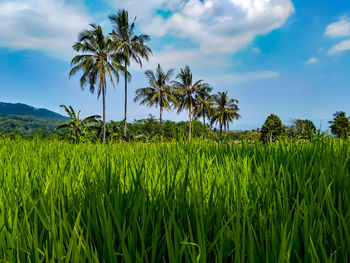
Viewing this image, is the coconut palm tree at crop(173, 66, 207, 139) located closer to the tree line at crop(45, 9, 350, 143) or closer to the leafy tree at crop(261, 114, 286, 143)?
the tree line at crop(45, 9, 350, 143)

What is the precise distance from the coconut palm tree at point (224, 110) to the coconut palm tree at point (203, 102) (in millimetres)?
3293

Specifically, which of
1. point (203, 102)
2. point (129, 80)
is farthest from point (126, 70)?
point (203, 102)

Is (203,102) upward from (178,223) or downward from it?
upward

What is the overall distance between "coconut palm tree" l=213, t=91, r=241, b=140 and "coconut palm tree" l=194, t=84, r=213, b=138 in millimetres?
3293

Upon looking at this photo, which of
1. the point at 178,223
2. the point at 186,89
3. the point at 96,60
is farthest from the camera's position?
the point at 186,89

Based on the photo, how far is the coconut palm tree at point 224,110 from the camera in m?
59.4

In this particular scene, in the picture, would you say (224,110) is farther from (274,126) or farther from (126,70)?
(126,70)

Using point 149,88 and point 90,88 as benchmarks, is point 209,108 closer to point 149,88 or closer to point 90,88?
point 149,88

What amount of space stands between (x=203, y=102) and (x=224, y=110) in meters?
10.9

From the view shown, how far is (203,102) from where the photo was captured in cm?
5197

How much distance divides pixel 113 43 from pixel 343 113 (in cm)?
5431

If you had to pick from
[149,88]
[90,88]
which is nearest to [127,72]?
[90,88]

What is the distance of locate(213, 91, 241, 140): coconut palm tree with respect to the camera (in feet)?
195

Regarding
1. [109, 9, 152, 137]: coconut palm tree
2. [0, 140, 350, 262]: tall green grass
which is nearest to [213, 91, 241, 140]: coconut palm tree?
[109, 9, 152, 137]: coconut palm tree
